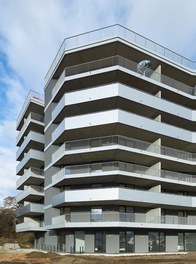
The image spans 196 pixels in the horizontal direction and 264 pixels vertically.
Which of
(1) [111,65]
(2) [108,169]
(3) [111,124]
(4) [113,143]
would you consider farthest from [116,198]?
(1) [111,65]

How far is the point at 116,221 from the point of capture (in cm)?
3994

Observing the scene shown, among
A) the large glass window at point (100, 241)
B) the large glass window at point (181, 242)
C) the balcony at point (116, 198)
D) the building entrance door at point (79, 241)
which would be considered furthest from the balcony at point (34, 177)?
the large glass window at point (181, 242)

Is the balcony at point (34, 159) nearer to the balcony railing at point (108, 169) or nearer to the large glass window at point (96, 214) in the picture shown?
the balcony railing at point (108, 169)

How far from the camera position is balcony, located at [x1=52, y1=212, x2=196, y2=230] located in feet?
132

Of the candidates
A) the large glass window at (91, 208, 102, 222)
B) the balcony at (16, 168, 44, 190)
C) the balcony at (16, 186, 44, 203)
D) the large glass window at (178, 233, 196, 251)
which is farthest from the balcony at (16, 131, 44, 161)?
the large glass window at (178, 233, 196, 251)

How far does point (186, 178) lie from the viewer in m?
48.9

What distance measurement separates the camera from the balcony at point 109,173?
41344 millimetres

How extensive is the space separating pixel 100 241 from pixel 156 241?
7.61 meters

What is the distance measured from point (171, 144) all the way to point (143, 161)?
18.4 ft

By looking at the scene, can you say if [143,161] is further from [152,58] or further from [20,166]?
[20,166]

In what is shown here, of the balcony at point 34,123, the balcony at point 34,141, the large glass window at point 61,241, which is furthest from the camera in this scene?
the balcony at point 34,123

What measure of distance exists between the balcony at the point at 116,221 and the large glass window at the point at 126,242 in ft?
6.09

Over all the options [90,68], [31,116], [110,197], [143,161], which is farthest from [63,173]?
[31,116]

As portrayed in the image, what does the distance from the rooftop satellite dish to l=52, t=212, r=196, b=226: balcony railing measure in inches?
680
